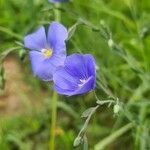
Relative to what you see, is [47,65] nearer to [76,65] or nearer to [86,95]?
[76,65]

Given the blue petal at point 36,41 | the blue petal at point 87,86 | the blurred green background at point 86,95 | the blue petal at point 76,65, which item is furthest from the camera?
the blurred green background at point 86,95

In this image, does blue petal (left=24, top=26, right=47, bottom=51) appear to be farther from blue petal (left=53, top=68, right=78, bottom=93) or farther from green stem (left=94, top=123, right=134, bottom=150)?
green stem (left=94, top=123, right=134, bottom=150)

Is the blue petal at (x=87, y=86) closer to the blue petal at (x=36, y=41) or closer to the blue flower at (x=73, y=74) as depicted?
the blue flower at (x=73, y=74)

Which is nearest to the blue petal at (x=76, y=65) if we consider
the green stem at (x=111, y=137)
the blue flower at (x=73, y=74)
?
the blue flower at (x=73, y=74)

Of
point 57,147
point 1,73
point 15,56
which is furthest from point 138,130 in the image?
point 15,56

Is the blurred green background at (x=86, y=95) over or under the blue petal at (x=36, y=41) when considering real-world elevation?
under
